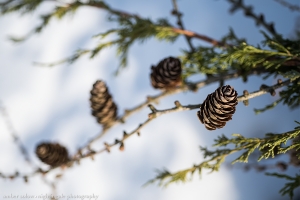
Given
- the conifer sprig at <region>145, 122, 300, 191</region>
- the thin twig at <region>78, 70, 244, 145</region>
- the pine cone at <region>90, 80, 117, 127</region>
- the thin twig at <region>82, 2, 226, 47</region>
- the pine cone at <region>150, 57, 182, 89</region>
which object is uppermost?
the thin twig at <region>82, 2, 226, 47</region>

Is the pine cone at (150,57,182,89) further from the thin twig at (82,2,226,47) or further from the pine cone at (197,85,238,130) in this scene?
the pine cone at (197,85,238,130)

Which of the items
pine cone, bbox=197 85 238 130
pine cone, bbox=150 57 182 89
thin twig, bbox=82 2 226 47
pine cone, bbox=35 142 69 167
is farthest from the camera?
thin twig, bbox=82 2 226 47

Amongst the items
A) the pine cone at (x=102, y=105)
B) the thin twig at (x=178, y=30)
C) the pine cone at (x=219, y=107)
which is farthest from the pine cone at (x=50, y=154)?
the pine cone at (x=219, y=107)

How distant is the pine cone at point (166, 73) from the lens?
2008 millimetres

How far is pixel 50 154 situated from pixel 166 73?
3.02ft

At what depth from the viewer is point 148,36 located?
2.26m

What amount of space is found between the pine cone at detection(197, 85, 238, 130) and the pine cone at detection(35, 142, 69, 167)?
122 cm

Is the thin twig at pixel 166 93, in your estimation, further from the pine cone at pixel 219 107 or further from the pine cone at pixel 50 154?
the pine cone at pixel 219 107

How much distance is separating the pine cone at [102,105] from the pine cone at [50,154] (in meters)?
0.34

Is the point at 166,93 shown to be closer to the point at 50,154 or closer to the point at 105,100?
the point at 105,100

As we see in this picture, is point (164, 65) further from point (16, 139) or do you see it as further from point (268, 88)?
point (16, 139)

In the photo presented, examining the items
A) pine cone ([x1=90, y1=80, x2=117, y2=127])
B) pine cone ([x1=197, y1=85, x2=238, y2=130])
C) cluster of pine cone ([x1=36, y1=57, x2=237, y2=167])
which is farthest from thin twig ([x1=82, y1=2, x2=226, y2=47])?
pine cone ([x1=197, y1=85, x2=238, y2=130])

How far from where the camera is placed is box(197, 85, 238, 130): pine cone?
3.95 ft

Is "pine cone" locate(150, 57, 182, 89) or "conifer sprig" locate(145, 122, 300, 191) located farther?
"pine cone" locate(150, 57, 182, 89)
